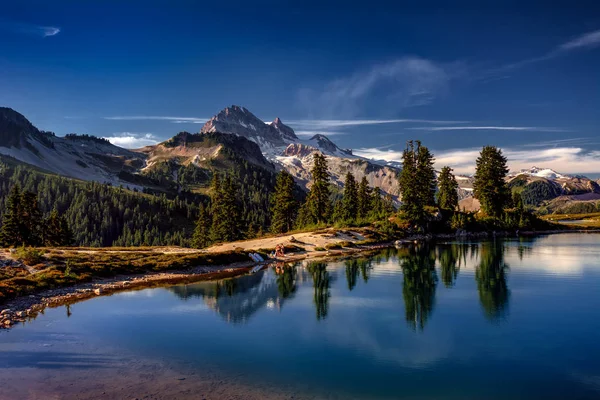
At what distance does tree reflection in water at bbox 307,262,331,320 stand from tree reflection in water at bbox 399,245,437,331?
685cm

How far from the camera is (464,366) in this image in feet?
69.8

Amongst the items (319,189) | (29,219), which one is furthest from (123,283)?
(319,189)

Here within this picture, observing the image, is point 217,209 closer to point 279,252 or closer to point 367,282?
point 279,252

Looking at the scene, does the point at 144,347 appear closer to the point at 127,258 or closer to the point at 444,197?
the point at 127,258

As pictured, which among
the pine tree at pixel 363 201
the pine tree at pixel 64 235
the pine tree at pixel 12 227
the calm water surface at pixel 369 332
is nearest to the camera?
the calm water surface at pixel 369 332

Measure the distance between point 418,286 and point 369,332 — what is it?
18219 mm

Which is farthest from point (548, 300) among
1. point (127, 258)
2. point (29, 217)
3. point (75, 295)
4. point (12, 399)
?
point (29, 217)

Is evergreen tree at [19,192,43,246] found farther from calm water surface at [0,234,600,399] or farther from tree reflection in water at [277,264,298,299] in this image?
calm water surface at [0,234,600,399]

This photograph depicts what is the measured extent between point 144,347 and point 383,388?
14.5m

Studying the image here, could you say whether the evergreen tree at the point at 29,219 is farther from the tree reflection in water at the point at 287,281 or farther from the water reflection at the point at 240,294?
the tree reflection in water at the point at 287,281

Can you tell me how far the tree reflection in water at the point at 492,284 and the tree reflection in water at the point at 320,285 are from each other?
1284 centimetres

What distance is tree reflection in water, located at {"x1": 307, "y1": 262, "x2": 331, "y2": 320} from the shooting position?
34.8 meters

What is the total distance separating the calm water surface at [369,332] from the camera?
19672mm

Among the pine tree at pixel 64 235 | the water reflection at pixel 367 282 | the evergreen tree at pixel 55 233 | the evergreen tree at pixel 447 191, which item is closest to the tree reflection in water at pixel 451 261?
the water reflection at pixel 367 282
